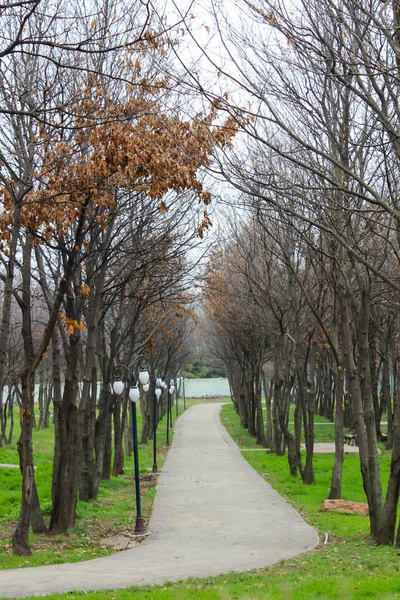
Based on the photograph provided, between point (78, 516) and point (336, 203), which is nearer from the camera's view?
point (336, 203)

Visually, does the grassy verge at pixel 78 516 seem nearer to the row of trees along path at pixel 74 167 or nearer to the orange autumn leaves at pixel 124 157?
the row of trees along path at pixel 74 167

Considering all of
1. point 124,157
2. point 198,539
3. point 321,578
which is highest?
point 124,157

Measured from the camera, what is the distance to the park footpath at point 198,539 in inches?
353

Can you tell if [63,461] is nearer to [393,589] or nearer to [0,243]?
[0,243]

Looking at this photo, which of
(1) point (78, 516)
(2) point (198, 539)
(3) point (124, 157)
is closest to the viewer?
(3) point (124, 157)

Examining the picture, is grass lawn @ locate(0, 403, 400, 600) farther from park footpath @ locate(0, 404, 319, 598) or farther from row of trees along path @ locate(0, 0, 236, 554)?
row of trees along path @ locate(0, 0, 236, 554)

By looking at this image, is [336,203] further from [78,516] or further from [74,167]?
[78,516]

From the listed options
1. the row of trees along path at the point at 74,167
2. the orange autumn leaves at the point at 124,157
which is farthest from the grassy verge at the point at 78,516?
the orange autumn leaves at the point at 124,157

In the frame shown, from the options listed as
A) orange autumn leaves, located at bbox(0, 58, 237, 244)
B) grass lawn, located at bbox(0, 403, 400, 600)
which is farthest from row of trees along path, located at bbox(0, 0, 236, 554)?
grass lawn, located at bbox(0, 403, 400, 600)

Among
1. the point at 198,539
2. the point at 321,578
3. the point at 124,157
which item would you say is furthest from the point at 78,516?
the point at 124,157

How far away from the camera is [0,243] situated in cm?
1026

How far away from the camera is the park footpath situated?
8969 millimetres

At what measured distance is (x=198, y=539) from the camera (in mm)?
12250

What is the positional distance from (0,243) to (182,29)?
4.14m
